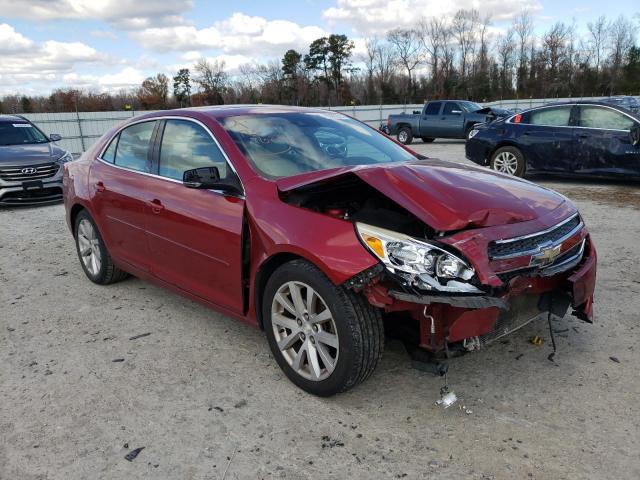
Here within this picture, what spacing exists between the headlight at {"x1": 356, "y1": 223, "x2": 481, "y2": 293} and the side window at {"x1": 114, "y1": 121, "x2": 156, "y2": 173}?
2322mm

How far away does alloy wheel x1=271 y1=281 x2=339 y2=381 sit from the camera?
3033 millimetres

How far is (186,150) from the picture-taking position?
402 centimetres

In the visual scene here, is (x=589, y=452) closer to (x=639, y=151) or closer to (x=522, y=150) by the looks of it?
(x=639, y=151)

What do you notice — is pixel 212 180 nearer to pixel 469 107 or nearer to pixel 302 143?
pixel 302 143

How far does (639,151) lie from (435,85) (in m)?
57.0

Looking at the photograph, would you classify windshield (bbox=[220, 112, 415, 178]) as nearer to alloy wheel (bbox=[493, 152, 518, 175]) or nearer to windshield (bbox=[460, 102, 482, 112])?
alloy wheel (bbox=[493, 152, 518, 175])

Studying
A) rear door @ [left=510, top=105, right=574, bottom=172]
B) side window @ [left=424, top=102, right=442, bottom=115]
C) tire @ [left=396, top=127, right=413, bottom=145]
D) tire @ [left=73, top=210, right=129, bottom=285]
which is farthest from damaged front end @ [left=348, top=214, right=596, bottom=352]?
tire @ [left=396, top=127, right=413, bottom=145]

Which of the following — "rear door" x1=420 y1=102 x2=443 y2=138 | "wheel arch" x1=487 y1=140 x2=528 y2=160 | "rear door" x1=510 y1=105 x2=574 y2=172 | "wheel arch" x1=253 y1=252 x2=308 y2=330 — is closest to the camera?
"wheel arch" x1=253 y1=252 x2=308 y2=330

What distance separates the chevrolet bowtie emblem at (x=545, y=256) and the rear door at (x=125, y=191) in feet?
9.25

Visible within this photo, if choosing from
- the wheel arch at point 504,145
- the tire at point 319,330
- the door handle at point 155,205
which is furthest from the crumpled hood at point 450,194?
the wheel arch at point 504,145

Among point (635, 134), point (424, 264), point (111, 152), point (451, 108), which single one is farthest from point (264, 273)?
point (451, 108)

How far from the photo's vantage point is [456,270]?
9.10 feet

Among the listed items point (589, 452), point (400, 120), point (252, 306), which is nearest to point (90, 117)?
point (400, 120)

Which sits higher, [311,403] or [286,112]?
[286,112]
